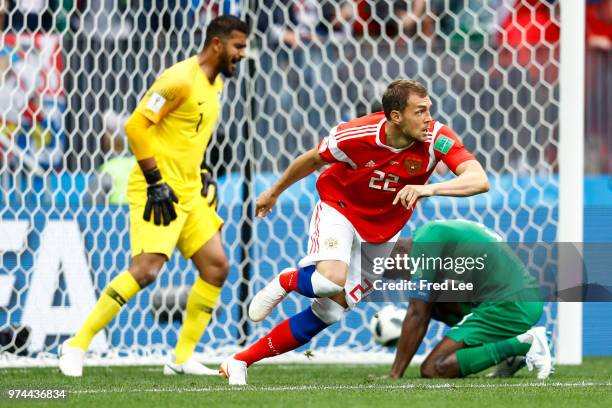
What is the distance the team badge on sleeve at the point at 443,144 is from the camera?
554cm

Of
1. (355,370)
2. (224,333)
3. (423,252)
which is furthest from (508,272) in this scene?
(224,333)

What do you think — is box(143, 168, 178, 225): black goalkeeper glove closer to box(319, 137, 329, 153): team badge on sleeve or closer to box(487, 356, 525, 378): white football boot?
box(319, 137, 329, 153): team badge on sleeve

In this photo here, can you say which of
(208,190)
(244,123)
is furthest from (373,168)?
(244,123)

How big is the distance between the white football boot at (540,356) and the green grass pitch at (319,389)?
6 cm

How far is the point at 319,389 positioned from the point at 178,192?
1.76 m

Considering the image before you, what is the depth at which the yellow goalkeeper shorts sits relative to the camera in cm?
661

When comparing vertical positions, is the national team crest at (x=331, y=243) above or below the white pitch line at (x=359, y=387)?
above

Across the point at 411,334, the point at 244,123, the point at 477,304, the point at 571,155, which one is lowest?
the point at 411,334

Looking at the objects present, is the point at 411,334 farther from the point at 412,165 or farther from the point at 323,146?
the point at 323,146

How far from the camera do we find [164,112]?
658 centimetres

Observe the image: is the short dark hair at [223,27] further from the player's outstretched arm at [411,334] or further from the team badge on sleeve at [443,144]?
the player's outstretched arm at [411,334]

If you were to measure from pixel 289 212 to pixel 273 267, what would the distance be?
39 cm

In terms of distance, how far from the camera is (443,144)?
18.2 ft

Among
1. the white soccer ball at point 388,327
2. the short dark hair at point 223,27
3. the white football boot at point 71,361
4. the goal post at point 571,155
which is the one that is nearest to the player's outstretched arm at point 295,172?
the short dark hair at point 223,27
